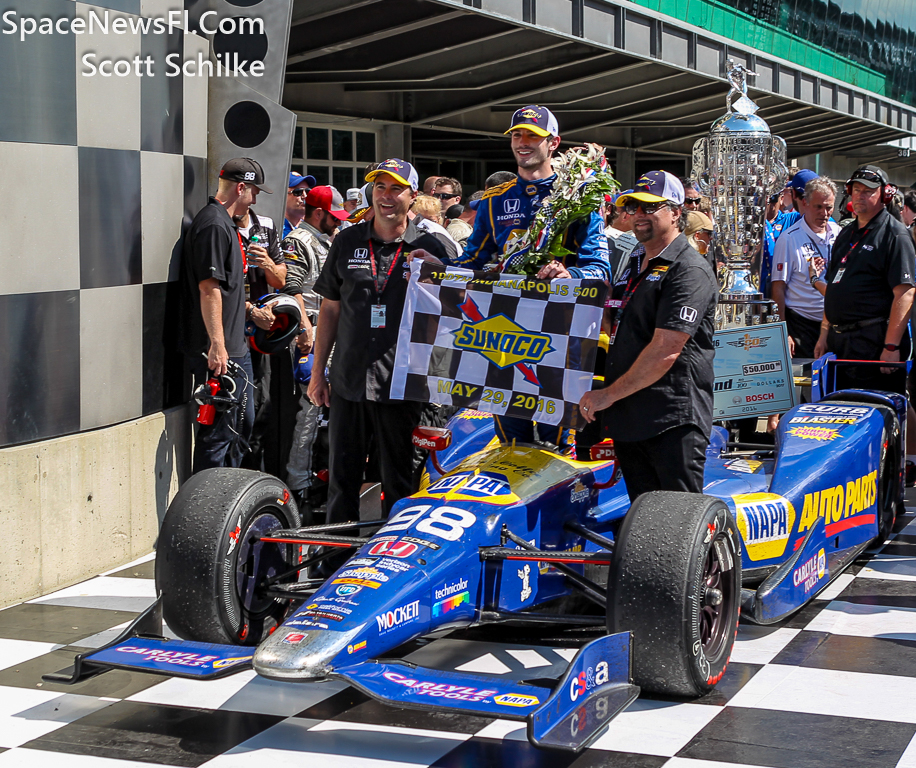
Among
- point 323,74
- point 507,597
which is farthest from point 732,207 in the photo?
point 323,74

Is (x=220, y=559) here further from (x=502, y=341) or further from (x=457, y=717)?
(x=502, y=341)

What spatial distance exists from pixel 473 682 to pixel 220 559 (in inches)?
45.3

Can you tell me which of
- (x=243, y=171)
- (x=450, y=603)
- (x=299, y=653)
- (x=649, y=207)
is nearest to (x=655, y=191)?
(x=649, y=207)

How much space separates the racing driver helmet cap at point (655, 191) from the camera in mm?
4342

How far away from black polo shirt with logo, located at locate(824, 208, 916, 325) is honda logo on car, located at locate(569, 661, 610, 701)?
13.8 ft

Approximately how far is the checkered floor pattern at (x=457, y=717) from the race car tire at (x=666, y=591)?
0.51 ft

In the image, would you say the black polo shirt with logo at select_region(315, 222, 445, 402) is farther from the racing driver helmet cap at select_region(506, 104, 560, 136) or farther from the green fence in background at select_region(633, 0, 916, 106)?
the green fence in background at select_region(633, 0, 916, 106)

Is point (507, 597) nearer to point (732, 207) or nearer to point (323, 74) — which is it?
point (732, 207)

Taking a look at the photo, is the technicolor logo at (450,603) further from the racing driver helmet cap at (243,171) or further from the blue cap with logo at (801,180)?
the blue cap with logo at (801,180)

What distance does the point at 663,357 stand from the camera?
4230 mm

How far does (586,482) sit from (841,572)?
1568 millimetres

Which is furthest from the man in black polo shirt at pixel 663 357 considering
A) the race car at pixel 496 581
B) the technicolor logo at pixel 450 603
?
the technicolor logo at pixel 450 603

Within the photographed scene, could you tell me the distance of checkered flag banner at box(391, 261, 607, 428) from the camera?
14.8 feet

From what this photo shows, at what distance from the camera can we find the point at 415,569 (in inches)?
146
